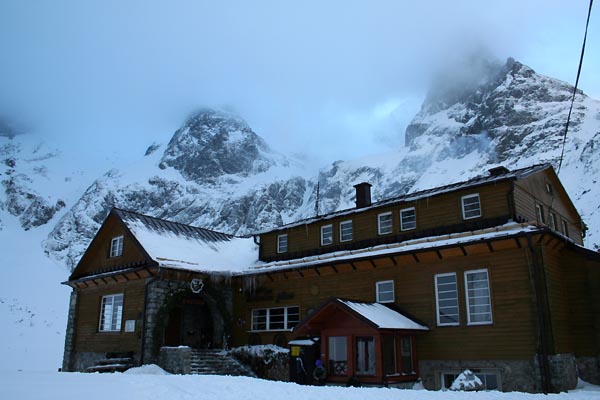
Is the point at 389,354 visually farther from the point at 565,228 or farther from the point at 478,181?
the point at 565,228

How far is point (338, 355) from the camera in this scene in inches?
651

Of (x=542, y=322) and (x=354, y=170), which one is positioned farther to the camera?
(x=354, y=170)

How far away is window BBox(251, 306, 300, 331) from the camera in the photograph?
21.9m

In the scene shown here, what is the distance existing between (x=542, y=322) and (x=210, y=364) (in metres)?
12.4

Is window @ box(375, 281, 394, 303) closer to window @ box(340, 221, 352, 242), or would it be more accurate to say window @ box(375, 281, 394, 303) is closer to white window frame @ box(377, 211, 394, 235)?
white window frame @ box(377, 211, 394, 235)

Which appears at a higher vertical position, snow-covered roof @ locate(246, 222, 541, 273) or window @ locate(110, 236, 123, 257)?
window @ locate(110, 236, 123, 257)

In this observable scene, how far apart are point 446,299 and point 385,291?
7.93 ft

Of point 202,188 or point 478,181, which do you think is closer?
point 478,181

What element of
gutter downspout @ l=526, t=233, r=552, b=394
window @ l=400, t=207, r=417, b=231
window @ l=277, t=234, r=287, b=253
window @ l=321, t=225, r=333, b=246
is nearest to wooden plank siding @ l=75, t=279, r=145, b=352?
window @ l=277, t=234, r=287, b=253

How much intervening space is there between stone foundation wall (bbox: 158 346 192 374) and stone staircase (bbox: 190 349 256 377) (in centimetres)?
41

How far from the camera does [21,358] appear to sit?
35.4 metres

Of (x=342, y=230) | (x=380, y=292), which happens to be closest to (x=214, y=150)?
(x=342, y=230)

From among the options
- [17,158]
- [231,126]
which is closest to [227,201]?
[17,158]

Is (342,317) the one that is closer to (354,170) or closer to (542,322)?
(542,322)
